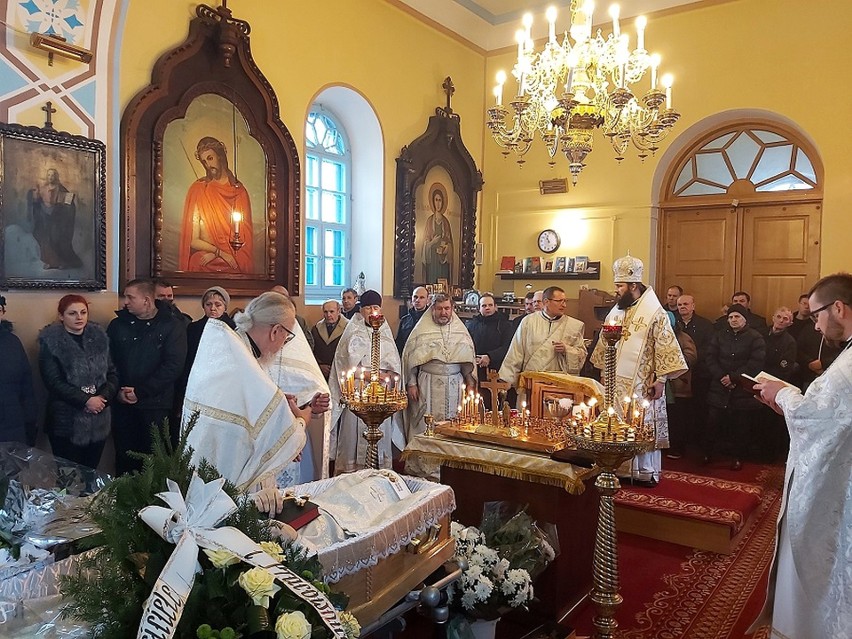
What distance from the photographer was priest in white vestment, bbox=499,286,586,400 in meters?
6.48

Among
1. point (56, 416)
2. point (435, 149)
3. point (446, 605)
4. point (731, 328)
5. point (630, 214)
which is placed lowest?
point (446, 605)

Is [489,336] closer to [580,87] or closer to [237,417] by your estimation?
[580,87]

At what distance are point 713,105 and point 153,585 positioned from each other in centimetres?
898

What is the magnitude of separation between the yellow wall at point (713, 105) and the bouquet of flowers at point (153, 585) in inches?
330

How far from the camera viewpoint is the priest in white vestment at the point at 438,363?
6.27 m

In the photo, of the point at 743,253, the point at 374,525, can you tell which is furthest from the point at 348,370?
the point at 743,253

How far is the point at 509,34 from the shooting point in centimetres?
1032

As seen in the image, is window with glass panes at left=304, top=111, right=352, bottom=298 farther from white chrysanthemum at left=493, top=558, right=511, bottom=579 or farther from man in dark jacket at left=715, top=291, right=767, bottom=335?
white chrysanthemum at left=493, top=558, right=511, bottom=579

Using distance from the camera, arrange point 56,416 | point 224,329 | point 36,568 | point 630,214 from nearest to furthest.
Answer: point 36,568, point 224,329, point 56,416, point 630,214

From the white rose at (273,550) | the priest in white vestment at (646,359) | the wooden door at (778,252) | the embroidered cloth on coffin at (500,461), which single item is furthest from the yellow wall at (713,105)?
the white rose at (273,550)

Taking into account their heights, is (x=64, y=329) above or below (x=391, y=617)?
above

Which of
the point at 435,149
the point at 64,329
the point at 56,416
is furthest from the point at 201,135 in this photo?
the point at 435,149

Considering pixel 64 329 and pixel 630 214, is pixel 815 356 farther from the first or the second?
pixel 64 329

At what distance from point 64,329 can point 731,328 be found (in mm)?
6025
